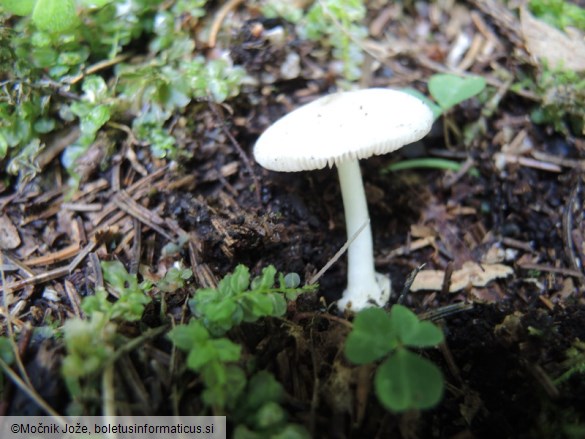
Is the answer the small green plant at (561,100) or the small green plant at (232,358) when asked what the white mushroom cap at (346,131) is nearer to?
the small green plant at (232,358)

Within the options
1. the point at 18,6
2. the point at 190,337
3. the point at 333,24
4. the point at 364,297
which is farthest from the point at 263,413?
the point at 333,24

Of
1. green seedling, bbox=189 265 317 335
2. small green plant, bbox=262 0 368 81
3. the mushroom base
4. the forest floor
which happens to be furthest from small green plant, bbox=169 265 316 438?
small green plant, bbox=262 0 368 81

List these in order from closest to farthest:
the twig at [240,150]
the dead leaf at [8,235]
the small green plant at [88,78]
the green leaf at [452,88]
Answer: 1. the dead leaf at [8,235]
2. the small green plant at [88,78]
3. the twig at [240,150]
4. the green leaf at [452,88]

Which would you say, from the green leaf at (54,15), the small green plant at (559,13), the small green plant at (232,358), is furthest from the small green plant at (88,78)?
the small green plant at (559,13)

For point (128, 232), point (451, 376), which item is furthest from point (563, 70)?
point (128, 232)

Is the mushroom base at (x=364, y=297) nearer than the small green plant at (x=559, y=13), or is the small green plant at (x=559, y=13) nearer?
the mushroom base at (x=364, y=297)
